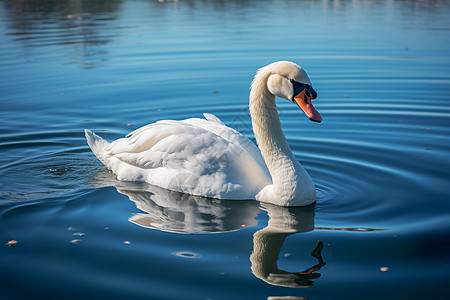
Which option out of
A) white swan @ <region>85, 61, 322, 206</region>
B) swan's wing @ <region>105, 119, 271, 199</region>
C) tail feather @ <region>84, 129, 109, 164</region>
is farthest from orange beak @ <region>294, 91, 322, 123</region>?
tail feather @ <region>84, 129, 109, 164</region>

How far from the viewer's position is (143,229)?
6.18m

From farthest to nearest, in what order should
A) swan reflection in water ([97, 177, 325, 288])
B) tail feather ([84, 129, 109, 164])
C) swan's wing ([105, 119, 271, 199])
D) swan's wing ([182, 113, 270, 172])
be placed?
tail feather ([84, 129, 109, 164]) → swan's wing ([182, 113, 270, 172]) → swan's wing ([105, 119, 271, 199]) → swan reflection in water ([97, 177, 325, 288])

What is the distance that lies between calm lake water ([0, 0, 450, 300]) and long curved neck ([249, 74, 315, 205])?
0.73 feet

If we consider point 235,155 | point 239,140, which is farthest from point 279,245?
point 239,140

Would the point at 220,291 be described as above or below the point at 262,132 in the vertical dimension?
below

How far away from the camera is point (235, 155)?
7086mm

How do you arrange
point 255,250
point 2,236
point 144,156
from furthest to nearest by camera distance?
point 144,156 → point 2,236 → point 255,250

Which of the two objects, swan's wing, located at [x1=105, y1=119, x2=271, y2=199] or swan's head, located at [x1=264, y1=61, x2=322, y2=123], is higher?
swan's head, located at [x1=264, y1=61, x2=322, y2=123]

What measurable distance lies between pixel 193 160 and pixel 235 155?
0.54 m

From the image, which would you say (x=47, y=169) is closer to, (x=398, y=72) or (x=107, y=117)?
(x=107, y=117)

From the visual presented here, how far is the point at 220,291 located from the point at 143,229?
1642mm

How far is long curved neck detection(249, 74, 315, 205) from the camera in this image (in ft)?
21.8

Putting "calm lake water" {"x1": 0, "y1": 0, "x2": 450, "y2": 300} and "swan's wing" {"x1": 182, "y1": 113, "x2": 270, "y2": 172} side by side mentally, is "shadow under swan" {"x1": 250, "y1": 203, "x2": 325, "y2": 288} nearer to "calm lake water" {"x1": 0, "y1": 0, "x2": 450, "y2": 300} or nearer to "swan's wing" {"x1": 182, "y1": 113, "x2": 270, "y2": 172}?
"calm lake water" {"x1": 0, "y1": 0, "x2": 450, "y2": 300}

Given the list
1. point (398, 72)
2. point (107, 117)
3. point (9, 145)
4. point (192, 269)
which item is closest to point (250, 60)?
point (398, 72)
